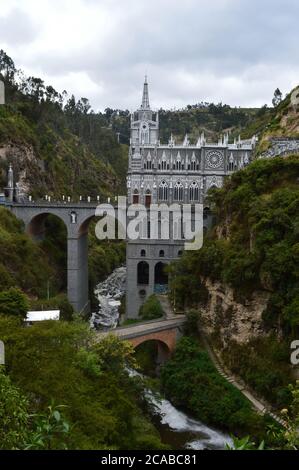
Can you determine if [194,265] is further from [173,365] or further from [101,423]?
[101,423]

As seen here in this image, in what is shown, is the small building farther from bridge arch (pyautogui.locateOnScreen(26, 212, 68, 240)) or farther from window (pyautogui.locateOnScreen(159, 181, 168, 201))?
window (pyautogui.locateOnScreen(159, 181, 168, 201))

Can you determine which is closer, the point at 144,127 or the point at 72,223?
the point at 72,223

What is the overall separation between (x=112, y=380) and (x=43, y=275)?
26321 mm

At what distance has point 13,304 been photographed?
2970 centimetres

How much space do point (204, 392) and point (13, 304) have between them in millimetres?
12049

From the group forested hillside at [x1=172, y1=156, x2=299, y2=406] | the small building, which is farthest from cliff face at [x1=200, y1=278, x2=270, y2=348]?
the small building

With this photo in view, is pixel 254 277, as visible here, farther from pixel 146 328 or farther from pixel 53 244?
pixel 53 244

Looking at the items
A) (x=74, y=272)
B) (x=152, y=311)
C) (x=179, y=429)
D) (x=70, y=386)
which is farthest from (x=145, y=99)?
(x=70, y=386)

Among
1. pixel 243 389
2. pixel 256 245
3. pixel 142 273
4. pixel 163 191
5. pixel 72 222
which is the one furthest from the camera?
pixel 163 191

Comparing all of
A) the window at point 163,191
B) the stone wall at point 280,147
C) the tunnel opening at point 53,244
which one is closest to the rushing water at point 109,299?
the tunnel opening at point 53,244

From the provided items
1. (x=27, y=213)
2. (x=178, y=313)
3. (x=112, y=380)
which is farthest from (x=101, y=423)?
(x=27, y=213)

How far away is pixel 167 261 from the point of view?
4841 cm

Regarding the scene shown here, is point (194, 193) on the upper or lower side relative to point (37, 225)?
upper

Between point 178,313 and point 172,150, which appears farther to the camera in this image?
point 172,150
